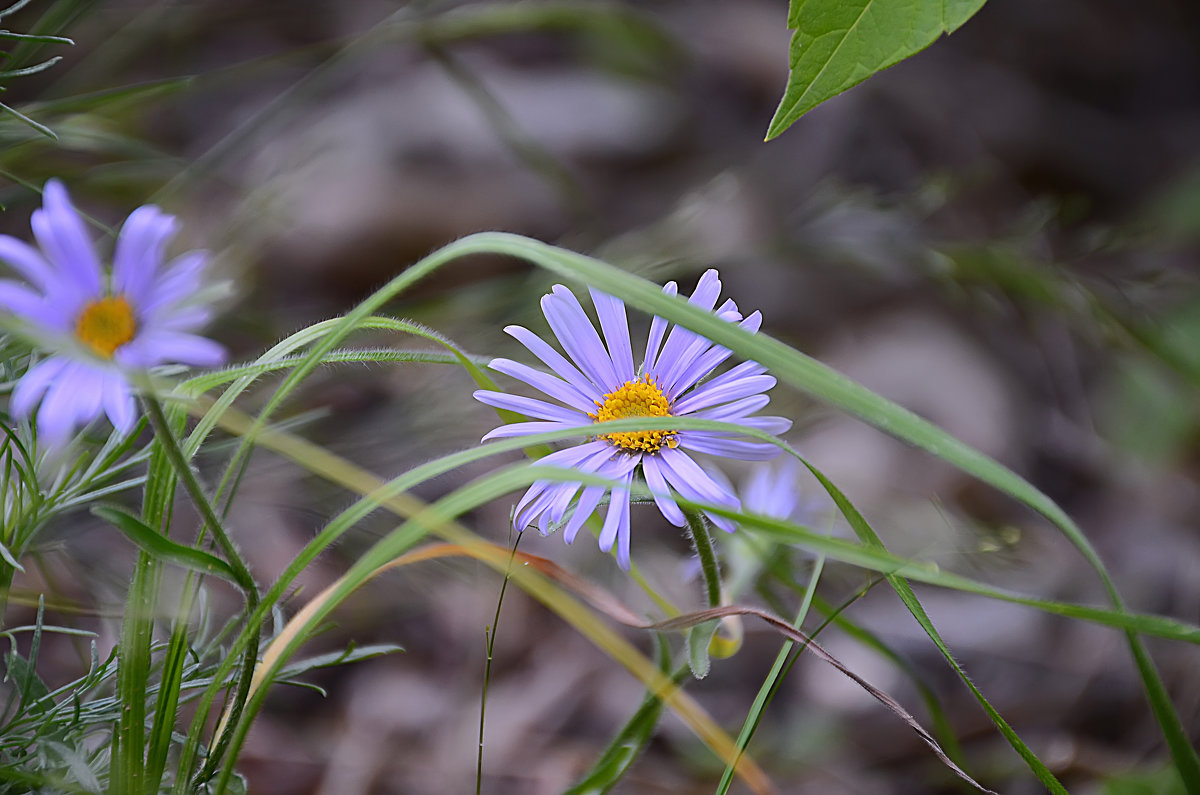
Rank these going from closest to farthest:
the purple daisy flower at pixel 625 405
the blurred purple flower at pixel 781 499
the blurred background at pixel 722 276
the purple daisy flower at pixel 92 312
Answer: the purple daisy flower at pixel 92 312 < the purple daisy flower at pixel 625 405 < the blurred purple flower at pixel 781 499 < the blurred background at pixel 722 276

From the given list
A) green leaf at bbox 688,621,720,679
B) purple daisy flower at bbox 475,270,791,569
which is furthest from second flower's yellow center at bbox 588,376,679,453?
green leaf at bbox 688,621,720,679

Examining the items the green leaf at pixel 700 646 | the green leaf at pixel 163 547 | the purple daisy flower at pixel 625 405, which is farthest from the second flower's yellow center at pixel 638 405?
the green leaf at pixel 163 547

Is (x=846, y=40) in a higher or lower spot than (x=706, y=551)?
higher

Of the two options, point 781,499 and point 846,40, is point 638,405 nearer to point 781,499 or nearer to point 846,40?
point 846,40

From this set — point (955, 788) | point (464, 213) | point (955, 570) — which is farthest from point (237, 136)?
point (955, 788)

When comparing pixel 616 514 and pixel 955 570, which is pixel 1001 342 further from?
pixel 616 514

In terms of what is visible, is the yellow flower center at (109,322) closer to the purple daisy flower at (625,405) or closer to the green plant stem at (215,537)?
the green plant stem at (215,537)

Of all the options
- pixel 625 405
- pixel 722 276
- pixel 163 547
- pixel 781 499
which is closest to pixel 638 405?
pixel 625 405
